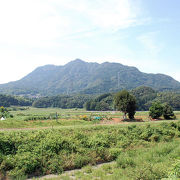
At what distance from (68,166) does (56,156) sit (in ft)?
3.76

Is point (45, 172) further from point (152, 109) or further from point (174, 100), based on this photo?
point (174, 100)

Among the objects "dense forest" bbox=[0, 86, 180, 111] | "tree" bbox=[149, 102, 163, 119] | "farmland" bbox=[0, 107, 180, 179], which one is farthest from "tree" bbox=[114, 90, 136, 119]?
"dense forest" bbox=[0, 86, 180, 111]

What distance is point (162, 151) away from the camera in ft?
43.8

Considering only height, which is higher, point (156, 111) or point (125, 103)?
point (125, 103)

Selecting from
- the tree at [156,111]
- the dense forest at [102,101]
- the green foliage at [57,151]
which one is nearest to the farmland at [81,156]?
the green foliage at [57,151]

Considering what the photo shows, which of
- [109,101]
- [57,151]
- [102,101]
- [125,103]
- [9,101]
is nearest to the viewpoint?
[57,151]

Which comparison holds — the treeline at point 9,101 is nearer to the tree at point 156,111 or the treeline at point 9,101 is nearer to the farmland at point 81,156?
the tree at point 156,111

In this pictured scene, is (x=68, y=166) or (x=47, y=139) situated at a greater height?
(x=47, y=139)

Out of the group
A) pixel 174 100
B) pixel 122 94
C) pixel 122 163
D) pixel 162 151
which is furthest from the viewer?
pixel 174 100

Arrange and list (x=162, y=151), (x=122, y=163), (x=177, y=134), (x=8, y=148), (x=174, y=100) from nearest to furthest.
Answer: (x=122, y=163), (x=8, y=148), (x=162, y=151), (x=177, y=134), (x=174, y=100)

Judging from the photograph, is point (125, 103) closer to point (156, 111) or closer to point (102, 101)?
point (156, 111)

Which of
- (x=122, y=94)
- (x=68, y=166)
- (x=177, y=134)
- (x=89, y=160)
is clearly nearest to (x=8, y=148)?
(x=68, y=166)

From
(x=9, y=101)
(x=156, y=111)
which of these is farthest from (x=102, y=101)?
(x=156, y=111)

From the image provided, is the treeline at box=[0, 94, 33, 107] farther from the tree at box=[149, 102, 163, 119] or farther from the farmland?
the farmland
